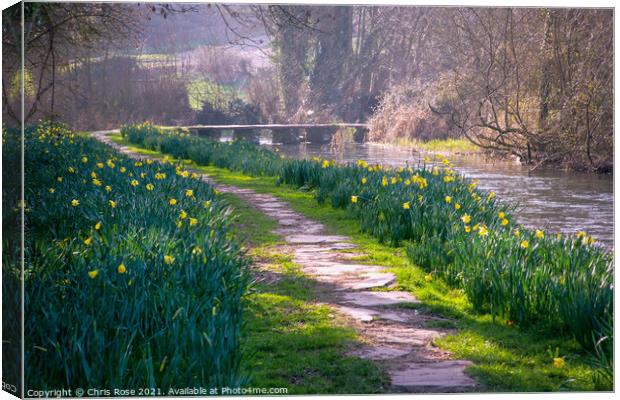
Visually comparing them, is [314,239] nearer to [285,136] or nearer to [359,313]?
[285,136]

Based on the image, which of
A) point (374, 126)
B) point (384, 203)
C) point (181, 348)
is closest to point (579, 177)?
point (384, 203)

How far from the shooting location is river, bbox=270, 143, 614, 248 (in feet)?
19.6

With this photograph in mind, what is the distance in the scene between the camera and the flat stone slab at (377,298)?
16.8ft

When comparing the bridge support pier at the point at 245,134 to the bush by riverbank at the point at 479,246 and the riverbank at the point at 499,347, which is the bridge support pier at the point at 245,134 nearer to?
the bush by riverbank at the point at 479,246

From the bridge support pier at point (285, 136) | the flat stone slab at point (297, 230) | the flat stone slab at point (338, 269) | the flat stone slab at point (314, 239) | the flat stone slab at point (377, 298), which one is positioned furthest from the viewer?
the bridge support pier at point (285, 136)

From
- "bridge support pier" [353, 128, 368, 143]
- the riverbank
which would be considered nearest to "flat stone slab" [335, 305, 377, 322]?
the riverbank

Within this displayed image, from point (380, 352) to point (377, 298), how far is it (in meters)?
1.11

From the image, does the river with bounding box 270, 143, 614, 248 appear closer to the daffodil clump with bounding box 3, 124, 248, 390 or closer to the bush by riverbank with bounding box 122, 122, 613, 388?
the bush by riverbank with bounding box 122, 122, 613, 388

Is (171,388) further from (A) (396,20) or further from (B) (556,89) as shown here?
(B) (556,89)

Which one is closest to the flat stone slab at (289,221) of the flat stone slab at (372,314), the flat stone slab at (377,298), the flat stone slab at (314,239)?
the flat stone slab at (314,239)

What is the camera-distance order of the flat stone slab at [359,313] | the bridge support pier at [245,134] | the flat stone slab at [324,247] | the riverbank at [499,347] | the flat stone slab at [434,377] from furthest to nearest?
the bridge support pier at [245,134], the flat stone slab at [324,247], the flat stone slab at [359,313], the riverbank at [499,347], the flat stone slab at [434,377]

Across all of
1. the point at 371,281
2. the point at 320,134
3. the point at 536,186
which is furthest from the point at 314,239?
the point at 536,186

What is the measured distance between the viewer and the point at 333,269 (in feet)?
19.9

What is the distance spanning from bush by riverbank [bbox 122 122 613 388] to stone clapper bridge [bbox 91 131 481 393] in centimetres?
39
